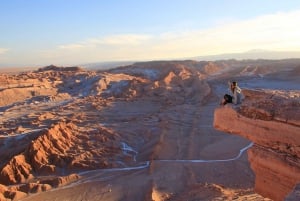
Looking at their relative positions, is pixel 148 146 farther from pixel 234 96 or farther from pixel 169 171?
pixel 234 96

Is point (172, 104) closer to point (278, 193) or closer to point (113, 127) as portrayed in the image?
point (113, 127)

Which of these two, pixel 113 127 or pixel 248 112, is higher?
pixel 248 112

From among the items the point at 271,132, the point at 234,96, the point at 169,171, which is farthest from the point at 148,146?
the point at 271,132

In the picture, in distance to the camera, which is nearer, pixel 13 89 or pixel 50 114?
pixel 50 114

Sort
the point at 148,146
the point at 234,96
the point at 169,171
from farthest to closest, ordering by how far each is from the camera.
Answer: the point at 148,146
the point at 169,171
the point at 234,96

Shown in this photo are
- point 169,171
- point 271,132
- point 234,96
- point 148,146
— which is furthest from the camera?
point 148,146

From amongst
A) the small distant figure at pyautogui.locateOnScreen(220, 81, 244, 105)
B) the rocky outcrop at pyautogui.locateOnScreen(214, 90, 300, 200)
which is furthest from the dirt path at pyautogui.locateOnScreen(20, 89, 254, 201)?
the small distant figure at pyautogui.locateOnScreen(220, 81, 244, 105)

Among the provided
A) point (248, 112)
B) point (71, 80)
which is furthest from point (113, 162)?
point (71, 80)
